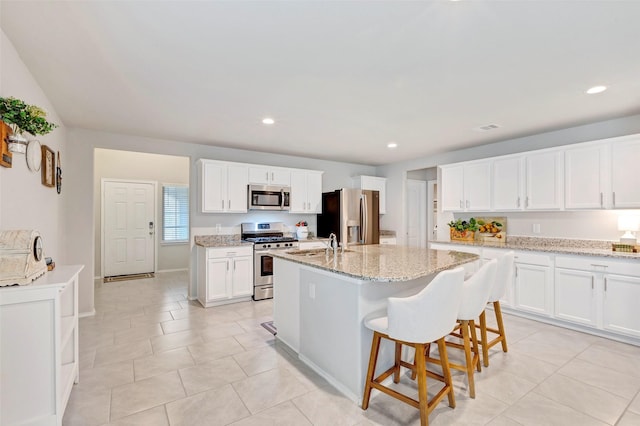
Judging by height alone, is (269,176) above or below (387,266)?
above

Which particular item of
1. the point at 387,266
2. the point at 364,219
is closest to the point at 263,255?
the point at 364,219

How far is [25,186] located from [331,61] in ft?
8.29

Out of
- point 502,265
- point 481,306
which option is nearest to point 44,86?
point 481,306

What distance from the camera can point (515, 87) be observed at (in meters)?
2.72

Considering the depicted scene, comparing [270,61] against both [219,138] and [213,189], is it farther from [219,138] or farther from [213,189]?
[213,189]

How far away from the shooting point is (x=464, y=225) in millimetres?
4898

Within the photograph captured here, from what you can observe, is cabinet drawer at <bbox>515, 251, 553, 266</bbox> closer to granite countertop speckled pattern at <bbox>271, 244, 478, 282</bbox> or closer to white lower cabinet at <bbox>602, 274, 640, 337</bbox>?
white lower cabinet at <bbox>602, 274, 640, 337</bbox>

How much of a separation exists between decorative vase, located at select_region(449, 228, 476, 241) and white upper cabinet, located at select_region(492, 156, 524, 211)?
1.85 feet

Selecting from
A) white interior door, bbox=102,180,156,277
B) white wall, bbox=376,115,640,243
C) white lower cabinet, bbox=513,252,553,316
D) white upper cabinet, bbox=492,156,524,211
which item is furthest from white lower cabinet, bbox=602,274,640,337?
white interior door, bbox=102,180,156,277

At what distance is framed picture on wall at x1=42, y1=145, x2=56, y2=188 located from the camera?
279cm

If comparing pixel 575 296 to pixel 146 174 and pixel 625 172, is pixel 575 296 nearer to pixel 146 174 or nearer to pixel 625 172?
pixel 625 172

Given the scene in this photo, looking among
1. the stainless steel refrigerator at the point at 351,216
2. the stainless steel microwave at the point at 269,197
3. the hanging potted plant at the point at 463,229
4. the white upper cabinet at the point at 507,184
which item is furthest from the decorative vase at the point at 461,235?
the stainless steel microwave at the point at 269,197

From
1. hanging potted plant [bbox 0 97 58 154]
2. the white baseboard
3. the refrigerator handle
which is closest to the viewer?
hanging potted plant [bbox 0 97 58 154]

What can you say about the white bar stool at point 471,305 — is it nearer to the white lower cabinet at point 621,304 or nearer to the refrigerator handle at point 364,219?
the white lower cabinet at point 621,304
